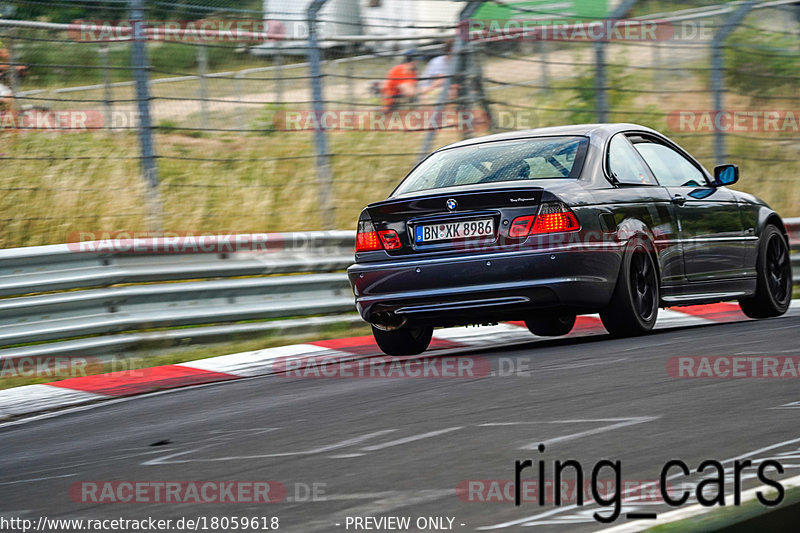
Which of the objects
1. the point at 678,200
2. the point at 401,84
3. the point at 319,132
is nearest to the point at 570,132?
the point at 678,200

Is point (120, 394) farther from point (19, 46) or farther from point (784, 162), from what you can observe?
point (784, 162)

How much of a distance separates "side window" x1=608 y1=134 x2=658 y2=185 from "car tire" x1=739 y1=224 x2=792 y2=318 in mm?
A: 1421

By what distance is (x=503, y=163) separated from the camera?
340 inches

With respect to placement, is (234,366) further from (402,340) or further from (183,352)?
(402,340)

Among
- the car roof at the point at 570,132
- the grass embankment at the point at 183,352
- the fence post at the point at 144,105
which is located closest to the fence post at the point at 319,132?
the grass embankment at the point at 183,352

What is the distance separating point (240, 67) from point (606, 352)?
231 inches

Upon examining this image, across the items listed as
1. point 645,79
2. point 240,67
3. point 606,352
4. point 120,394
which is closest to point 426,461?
point 606,352

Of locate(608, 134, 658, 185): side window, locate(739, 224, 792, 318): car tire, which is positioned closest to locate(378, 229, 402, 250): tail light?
locate(608, 134, 658, 185): side window

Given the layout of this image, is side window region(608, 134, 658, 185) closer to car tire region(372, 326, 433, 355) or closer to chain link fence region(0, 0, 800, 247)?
car tire region(372, 326, 433, 355)

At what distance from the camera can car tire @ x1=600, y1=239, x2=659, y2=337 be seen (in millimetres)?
8312

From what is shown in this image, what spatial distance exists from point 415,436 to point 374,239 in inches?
121

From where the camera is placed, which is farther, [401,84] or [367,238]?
[401,84]

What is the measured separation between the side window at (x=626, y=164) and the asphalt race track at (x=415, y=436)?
4.15 ft

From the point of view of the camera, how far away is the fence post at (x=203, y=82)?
12227 mm
